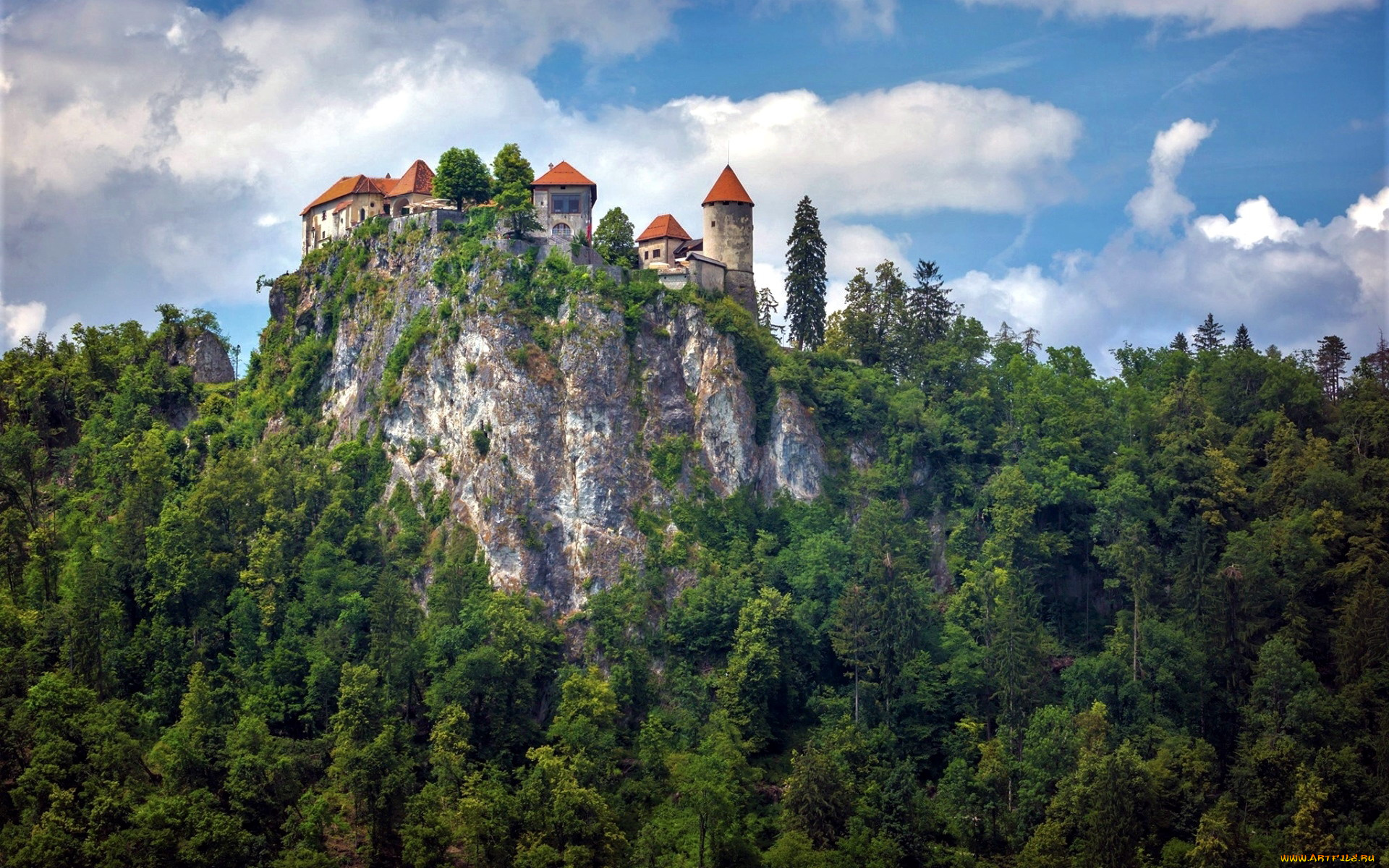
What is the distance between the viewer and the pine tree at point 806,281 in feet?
316

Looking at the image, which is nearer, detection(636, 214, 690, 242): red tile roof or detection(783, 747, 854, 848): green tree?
detection(783, 747, 854, 848): green tree

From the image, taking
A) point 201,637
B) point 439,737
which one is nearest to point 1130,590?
point 439,737

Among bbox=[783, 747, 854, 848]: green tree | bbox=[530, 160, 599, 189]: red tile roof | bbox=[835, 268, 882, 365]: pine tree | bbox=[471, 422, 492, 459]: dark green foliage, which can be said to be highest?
bbox=[530, 160, 599, 189]: red tile roof

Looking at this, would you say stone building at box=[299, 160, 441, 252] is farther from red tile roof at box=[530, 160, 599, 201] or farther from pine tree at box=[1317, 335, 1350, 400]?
pine tree at box=[1317, 335, 1350, 400]

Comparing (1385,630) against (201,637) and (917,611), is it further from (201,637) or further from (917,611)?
(201,637)

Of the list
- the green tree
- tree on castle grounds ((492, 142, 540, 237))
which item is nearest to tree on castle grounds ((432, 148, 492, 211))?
tree on castle grounds ((492, 142, 540, 237))

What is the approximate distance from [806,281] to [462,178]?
20356 millimetres

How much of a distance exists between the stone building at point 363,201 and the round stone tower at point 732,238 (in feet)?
52.6

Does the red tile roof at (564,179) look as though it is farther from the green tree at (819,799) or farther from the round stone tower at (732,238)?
the green tree at (819,799)

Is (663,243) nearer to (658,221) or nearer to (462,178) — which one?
(658,221)

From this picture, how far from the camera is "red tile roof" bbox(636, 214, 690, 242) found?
312 ft

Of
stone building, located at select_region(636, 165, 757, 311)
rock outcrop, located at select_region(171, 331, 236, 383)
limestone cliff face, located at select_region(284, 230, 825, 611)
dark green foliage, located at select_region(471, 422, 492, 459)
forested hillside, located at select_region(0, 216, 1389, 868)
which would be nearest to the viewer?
forested hillside, located at select_region(0, 216, 1389, 868)

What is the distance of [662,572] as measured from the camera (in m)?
86.6

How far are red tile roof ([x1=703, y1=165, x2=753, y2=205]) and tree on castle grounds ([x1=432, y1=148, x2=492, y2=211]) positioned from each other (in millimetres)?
12508
